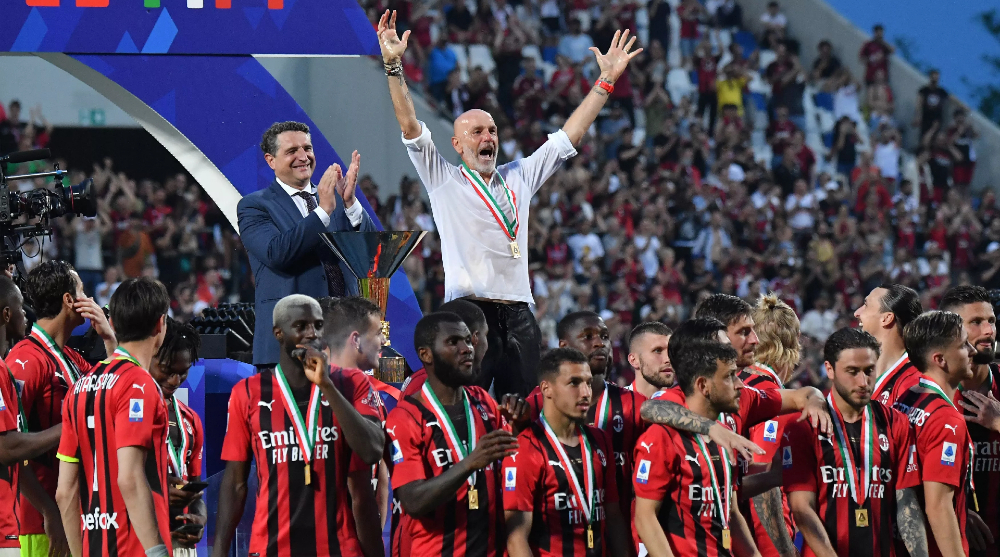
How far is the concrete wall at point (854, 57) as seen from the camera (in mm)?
22109

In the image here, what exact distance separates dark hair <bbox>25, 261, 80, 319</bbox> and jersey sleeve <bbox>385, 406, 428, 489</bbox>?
151cm

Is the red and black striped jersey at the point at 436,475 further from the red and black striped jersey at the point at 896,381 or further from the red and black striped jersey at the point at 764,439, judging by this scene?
the red and black striped jersey at the point at 896,381

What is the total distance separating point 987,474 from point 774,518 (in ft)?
3.32

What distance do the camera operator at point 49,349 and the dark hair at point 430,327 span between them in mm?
1336

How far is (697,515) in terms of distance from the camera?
5129 millimetres

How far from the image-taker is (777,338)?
6496 mm

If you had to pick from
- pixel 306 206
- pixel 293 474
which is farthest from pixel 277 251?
pixel 293 474

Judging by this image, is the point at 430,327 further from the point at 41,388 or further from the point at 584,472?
the point at 41,388

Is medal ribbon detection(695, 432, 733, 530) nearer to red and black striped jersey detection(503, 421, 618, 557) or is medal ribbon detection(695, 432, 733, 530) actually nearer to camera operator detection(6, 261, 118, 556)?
red and black striped jersey detection(503, 421, 618, 557)

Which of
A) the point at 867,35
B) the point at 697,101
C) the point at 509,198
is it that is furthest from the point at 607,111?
the point at 509,198

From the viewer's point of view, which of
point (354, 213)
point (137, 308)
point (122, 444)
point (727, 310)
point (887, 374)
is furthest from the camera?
point (354, 213)

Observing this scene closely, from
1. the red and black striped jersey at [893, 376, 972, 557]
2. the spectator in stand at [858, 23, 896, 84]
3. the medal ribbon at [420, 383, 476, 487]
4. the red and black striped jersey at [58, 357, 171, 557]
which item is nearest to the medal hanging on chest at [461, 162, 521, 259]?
the medal ribbon at [420, 383, 476, 487]

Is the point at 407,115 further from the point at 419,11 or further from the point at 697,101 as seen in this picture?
the point at 697,101

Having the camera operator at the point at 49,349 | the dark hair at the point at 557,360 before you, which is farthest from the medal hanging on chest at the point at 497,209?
the camera operator at the point at 49,349
